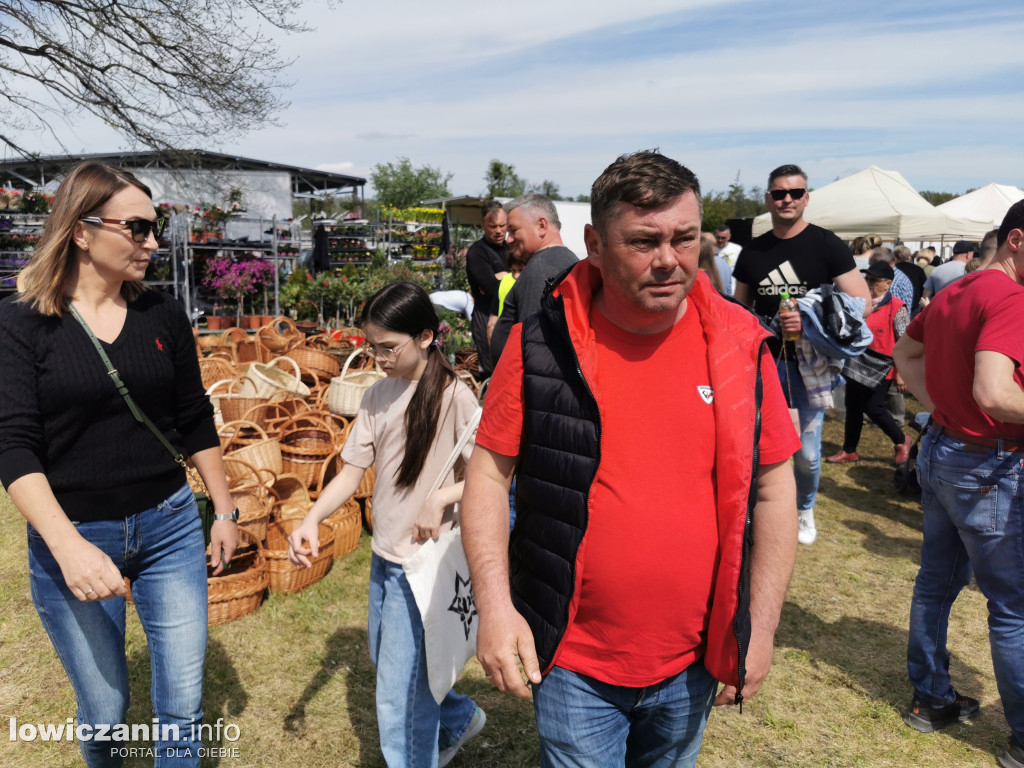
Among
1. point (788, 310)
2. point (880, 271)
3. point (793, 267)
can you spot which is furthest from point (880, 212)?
point (788, 310)

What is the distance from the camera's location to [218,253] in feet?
40.4

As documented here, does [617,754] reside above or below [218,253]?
below

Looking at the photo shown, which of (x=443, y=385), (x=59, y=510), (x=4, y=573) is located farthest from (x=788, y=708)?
(x=4, y=573)

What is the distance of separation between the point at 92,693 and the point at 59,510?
0.60 meters

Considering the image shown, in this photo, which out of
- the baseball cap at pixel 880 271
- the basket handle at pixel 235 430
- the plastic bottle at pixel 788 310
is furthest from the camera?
the baseball cap at pixel 880 271

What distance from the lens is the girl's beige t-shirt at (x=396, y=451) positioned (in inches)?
88.4

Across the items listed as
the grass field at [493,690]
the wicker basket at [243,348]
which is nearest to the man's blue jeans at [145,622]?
the grass field at [493,690]

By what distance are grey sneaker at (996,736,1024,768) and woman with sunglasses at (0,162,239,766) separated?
2.94m

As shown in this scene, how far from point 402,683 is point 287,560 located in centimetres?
203

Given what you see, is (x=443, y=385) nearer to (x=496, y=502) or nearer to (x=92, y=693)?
(x=496, y=502)

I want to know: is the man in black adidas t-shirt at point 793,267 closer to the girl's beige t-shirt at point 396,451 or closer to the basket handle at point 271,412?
the girl's beige t-shirt at point 396,451

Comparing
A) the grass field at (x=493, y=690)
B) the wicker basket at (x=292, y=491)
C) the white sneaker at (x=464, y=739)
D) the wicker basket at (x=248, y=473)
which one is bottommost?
the grass field at (x=493, y=690)

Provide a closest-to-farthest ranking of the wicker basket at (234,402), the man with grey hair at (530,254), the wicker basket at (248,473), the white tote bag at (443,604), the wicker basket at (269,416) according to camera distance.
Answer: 1. the white tote bag at (443,604)
2. the man with grey hair at (530,254)
3. the wicker basket at (248,473)
4. the wicker basket at (269,416)
5. the wicker basket at (234,402)

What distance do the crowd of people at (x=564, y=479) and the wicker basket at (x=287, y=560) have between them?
5.84 ft
